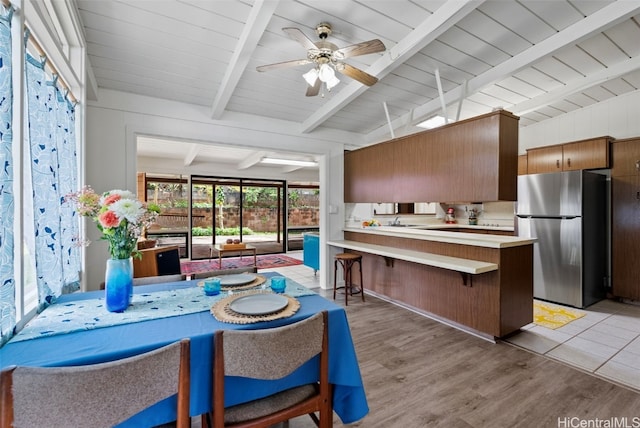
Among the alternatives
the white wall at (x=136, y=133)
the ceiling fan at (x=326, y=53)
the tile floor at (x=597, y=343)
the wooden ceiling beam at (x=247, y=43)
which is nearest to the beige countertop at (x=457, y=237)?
the tile floor at (x=597, y=343)

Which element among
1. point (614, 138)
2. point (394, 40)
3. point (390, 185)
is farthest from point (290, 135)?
point (614, 138)

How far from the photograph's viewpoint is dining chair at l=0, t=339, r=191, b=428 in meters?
0.75

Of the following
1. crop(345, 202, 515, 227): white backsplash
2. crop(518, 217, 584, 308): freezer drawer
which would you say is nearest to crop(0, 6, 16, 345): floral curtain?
crop(345, 202, 515, 227): white backsplash

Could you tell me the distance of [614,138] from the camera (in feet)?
13.3

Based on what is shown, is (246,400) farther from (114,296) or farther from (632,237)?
(632,237)

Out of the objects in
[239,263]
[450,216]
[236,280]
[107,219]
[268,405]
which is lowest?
[239,263]

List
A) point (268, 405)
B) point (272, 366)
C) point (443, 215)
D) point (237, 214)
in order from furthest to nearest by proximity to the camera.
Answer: point (237, 214) < point (443, 215) < point (268, 405) < point (272, 366)

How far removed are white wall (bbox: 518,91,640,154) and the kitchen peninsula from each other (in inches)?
110

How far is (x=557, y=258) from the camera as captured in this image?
3795 mm

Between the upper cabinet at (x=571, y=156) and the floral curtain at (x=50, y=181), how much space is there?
570 centimetres

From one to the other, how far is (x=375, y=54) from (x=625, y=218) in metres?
3.96

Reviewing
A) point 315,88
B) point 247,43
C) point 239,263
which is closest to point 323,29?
point 315,88

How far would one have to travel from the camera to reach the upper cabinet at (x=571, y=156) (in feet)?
12.8

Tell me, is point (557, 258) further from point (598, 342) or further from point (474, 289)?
point (474, 289)
